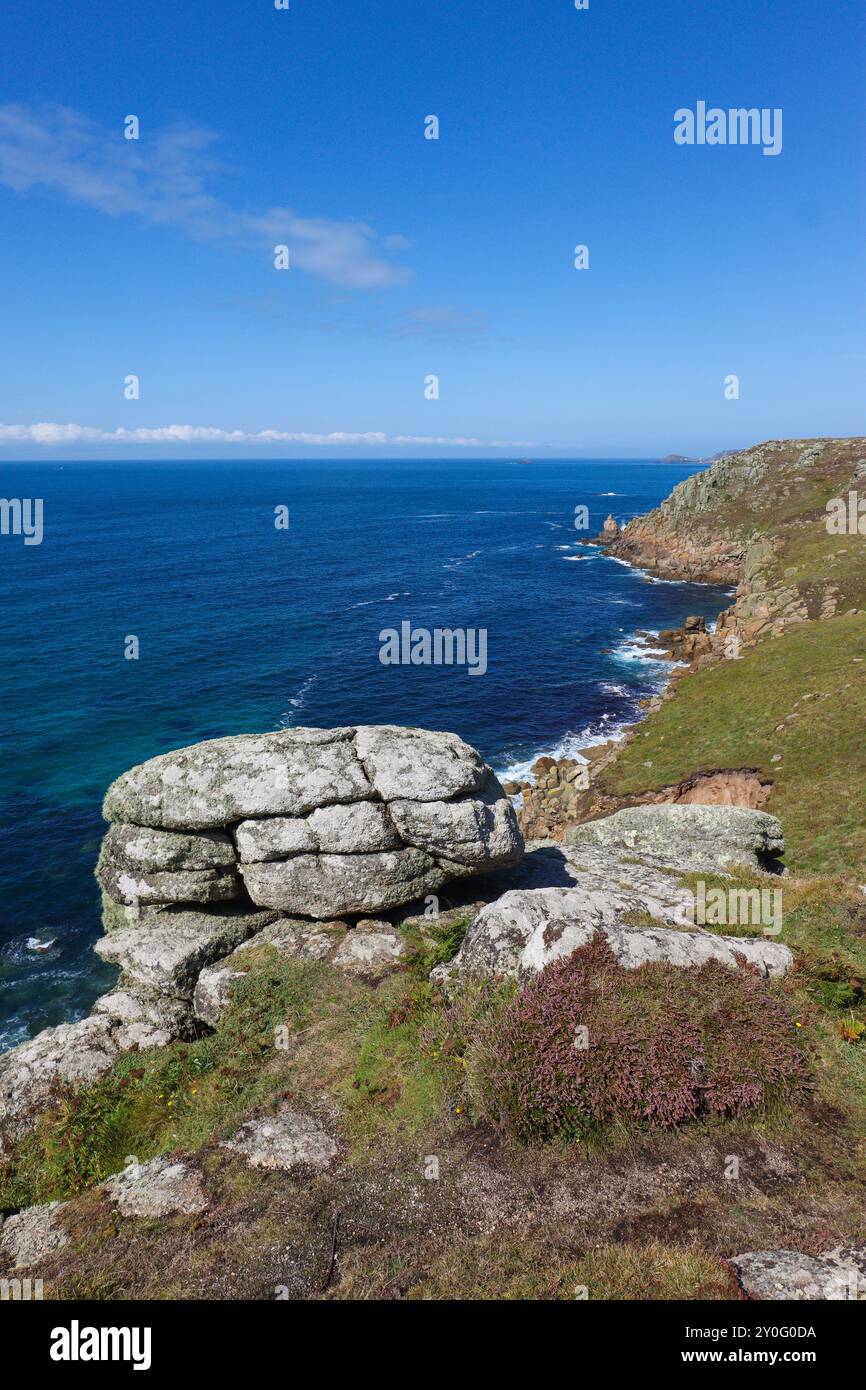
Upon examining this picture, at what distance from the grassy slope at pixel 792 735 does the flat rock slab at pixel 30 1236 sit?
2831 centimetres

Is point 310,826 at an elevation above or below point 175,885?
above


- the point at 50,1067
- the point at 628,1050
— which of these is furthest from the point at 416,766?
the point at 50,1067

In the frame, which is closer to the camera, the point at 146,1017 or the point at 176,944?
the point at 146,1017

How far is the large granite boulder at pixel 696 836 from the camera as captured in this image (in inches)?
1101

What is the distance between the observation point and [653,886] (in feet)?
78.8

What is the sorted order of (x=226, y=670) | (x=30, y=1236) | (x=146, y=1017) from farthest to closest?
(x=226, y=670) → (x=146, y=1017) → (x=30, y=1236)

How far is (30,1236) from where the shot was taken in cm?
1393

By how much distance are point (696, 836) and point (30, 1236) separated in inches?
1023

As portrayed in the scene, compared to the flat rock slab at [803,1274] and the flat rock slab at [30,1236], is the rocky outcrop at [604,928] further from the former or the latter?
the flat rock slab at [30,1236]

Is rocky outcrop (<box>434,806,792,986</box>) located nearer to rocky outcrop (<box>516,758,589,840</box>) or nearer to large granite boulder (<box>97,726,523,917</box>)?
large granite boulder (<box>97,726,523,917</box>)

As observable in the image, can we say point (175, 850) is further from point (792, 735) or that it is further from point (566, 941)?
point (792, 735)
